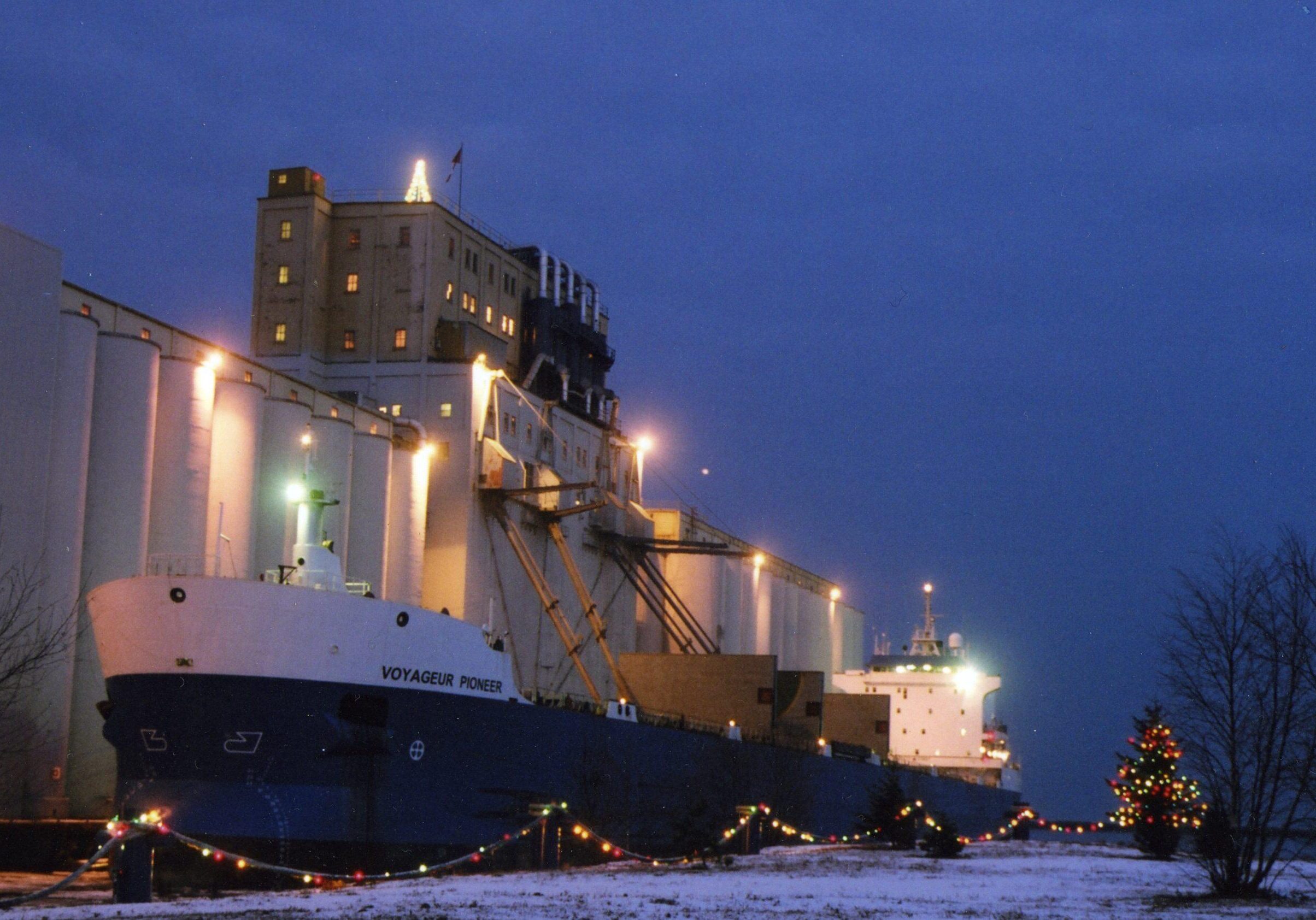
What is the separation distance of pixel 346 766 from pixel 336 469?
14.5 meters

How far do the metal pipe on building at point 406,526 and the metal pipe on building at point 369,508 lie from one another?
431 mm

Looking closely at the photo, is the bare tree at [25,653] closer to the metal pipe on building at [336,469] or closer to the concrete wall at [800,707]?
the metal pipe on building at [336,469]

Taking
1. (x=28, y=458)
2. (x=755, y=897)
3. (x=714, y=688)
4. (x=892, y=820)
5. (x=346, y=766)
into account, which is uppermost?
(x=28, y=458)

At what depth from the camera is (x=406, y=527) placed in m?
41.1

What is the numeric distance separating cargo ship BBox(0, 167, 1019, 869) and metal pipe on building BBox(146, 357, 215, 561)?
0.21 feet

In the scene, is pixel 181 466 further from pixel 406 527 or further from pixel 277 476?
pixel 406 527

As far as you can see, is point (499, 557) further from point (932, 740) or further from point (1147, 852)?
point (932, 740)

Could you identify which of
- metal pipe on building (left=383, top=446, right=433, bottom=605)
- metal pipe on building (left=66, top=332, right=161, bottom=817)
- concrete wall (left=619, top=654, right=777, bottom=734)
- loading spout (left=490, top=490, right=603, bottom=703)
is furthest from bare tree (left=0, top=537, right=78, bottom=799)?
concrete wall (left=619, top=654, right=777, bottom=734)

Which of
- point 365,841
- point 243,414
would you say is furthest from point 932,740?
point 365,841

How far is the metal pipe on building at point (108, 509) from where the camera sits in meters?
28.6

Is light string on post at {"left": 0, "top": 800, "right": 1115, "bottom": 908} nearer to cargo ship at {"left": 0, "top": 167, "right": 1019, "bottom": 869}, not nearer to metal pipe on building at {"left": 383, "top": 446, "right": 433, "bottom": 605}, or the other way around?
cargo ship at {"left": 0, "top": 167, "right": 1019, "bottom": 869}

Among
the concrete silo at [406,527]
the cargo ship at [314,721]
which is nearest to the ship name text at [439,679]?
the cargo ship at [314,721]

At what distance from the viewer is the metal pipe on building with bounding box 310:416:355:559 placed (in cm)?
3703

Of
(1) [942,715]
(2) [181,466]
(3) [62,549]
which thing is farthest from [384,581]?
(1) [942,715]
